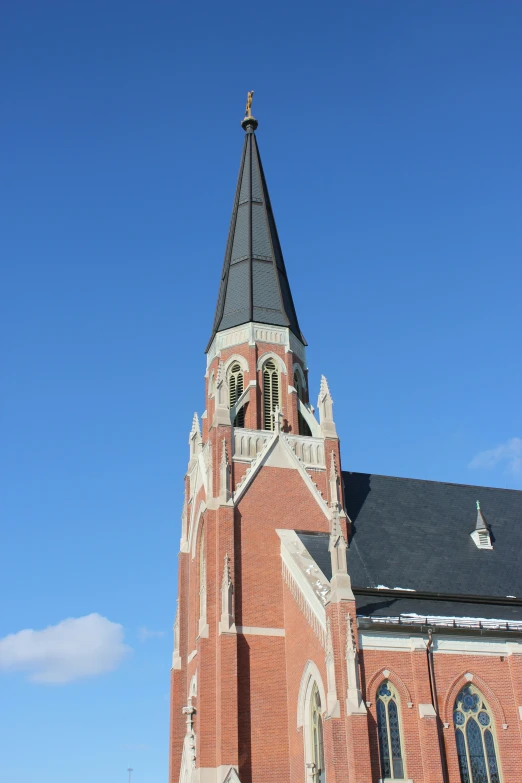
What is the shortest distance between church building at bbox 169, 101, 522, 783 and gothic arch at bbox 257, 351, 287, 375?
0.22 ft

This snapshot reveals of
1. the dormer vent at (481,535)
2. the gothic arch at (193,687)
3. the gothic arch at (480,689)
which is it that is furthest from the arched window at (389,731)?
the dormer vent at (481,535)

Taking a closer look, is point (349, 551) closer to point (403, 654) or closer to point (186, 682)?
point (403, 654)

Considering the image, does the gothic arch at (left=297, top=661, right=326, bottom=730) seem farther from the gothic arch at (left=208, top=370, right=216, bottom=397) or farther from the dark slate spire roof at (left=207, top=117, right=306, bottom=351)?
the dark slate spire roof at (left=207, top=117, right=306, bottom=351)

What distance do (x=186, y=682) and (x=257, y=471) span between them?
823 centimetres

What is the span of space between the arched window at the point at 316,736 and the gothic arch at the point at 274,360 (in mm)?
13665

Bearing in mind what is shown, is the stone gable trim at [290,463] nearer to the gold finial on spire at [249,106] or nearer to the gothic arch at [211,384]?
the gothic arch at [211,384]

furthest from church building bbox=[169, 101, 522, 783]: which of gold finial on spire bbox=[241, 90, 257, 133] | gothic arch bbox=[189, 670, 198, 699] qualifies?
gold finial on spire bbox=[241, 90, 257, 133]

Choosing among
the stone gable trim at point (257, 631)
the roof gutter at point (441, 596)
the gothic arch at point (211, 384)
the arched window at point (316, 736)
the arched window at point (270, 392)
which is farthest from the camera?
the gothic arch at point (211, 384)

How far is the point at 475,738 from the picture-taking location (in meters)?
24.2

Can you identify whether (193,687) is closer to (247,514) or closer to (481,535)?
(247,514)

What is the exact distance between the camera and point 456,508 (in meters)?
32.9

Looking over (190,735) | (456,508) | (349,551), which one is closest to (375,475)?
(456,508)

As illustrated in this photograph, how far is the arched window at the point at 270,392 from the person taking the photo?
111 ft

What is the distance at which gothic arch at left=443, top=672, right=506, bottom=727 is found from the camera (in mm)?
24109
